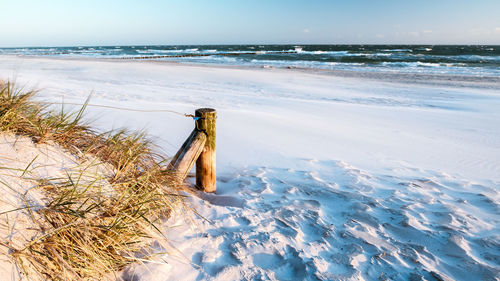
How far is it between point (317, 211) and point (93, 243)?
1.93 m

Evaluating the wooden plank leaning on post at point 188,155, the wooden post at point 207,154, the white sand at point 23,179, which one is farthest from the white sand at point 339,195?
the white sand at point 23,179

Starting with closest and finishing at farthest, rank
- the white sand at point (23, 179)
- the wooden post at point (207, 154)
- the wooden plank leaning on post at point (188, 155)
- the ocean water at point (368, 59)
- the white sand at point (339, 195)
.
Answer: the white sand at point (23, 179) → the white sand at point (339, 195) → the wooden plank leaning on post at point (188, 155) → the wooden post at point (207, 154) → the ocean water at point (368, 59)

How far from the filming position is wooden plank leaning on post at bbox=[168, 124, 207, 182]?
2939 mm

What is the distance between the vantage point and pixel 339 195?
131 inches

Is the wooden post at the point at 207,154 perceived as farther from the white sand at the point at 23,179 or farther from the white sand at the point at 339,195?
the white sand at the point at 23,179

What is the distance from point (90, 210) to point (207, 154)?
4.70ft

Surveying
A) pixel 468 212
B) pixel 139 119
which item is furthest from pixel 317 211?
pixel 139 119

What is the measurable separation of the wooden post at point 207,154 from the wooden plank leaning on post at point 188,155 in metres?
0.06

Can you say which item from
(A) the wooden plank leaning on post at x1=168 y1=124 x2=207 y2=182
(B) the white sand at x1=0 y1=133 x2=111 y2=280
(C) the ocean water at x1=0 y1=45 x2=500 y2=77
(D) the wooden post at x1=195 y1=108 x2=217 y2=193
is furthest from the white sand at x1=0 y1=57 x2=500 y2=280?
(C) the ocean water at x1=0 y1=45 x2=500 y2=77

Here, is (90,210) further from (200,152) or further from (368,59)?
(368,59)

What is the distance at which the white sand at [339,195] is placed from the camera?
2.18 metres

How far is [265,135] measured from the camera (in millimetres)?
5500

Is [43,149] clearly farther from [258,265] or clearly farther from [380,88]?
[380,88]

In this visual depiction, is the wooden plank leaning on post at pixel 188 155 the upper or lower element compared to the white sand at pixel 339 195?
upper
